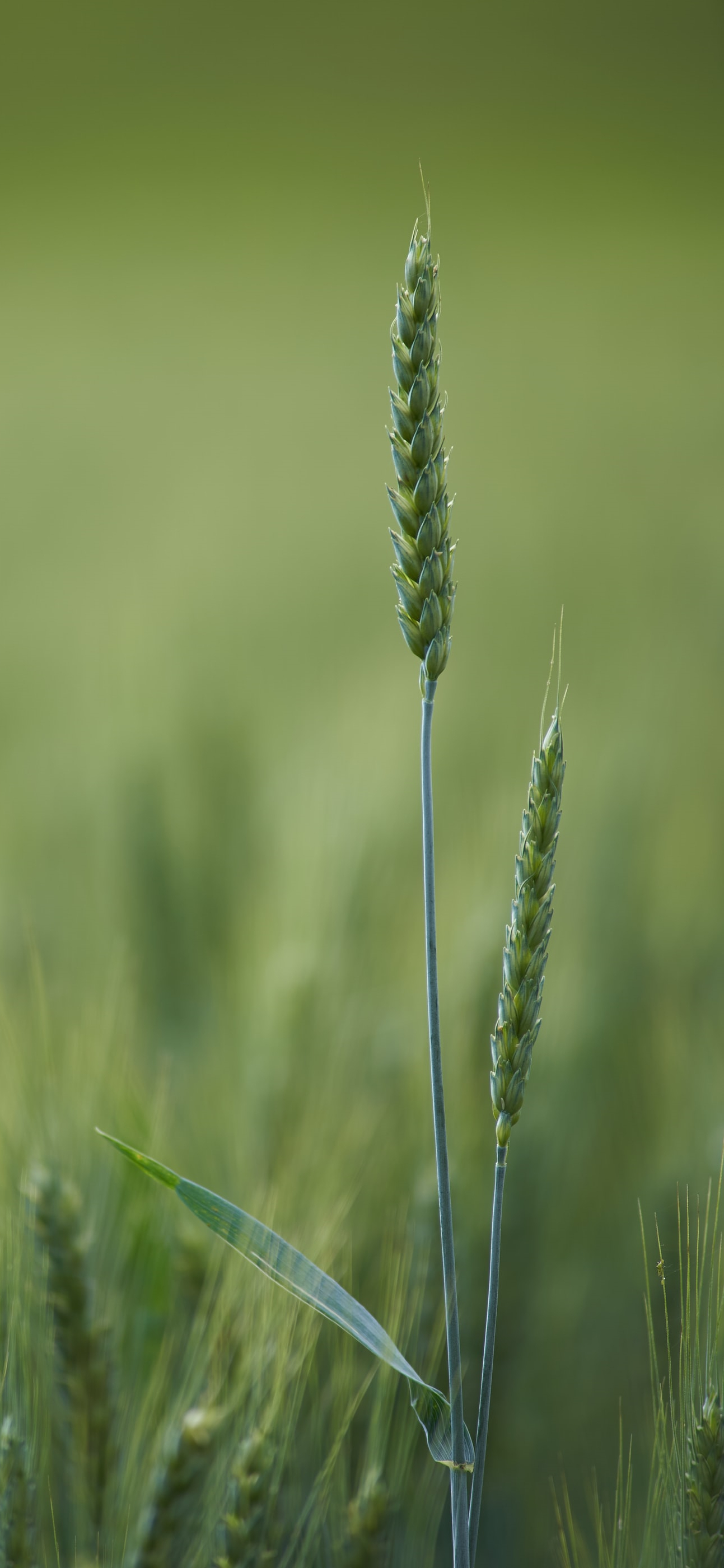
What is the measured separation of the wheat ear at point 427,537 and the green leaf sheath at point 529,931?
0.01 metres

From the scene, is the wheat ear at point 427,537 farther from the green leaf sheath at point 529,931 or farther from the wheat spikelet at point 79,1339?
the wheat spikelet at point 79,1339

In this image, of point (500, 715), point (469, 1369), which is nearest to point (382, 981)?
point (469, 1369)

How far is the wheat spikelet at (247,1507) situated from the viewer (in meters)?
0.21

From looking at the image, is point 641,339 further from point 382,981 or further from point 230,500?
point 382,981

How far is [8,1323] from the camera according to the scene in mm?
243

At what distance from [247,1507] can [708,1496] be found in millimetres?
100

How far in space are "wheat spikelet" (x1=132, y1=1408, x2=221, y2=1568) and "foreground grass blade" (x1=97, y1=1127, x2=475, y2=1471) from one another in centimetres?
8

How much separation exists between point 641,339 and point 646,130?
0.60 feet

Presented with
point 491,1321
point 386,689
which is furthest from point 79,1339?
point 386,689

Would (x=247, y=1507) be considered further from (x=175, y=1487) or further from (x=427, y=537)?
(x=427, y=537)

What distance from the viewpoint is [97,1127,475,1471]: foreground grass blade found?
0.51 feet

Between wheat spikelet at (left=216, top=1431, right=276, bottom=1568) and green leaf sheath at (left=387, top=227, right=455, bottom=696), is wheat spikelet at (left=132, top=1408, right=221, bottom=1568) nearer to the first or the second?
wheat spikelet at (left=216, top=1431, right=276, bottom=1568)

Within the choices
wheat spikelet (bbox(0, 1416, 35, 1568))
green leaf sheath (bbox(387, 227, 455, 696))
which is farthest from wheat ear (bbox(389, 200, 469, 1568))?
wheat spikelet (bbox(0, 1416, 35, 1568))

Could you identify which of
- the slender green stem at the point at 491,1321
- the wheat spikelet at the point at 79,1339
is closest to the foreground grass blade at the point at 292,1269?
the slender green stem at the point at 491,1321
